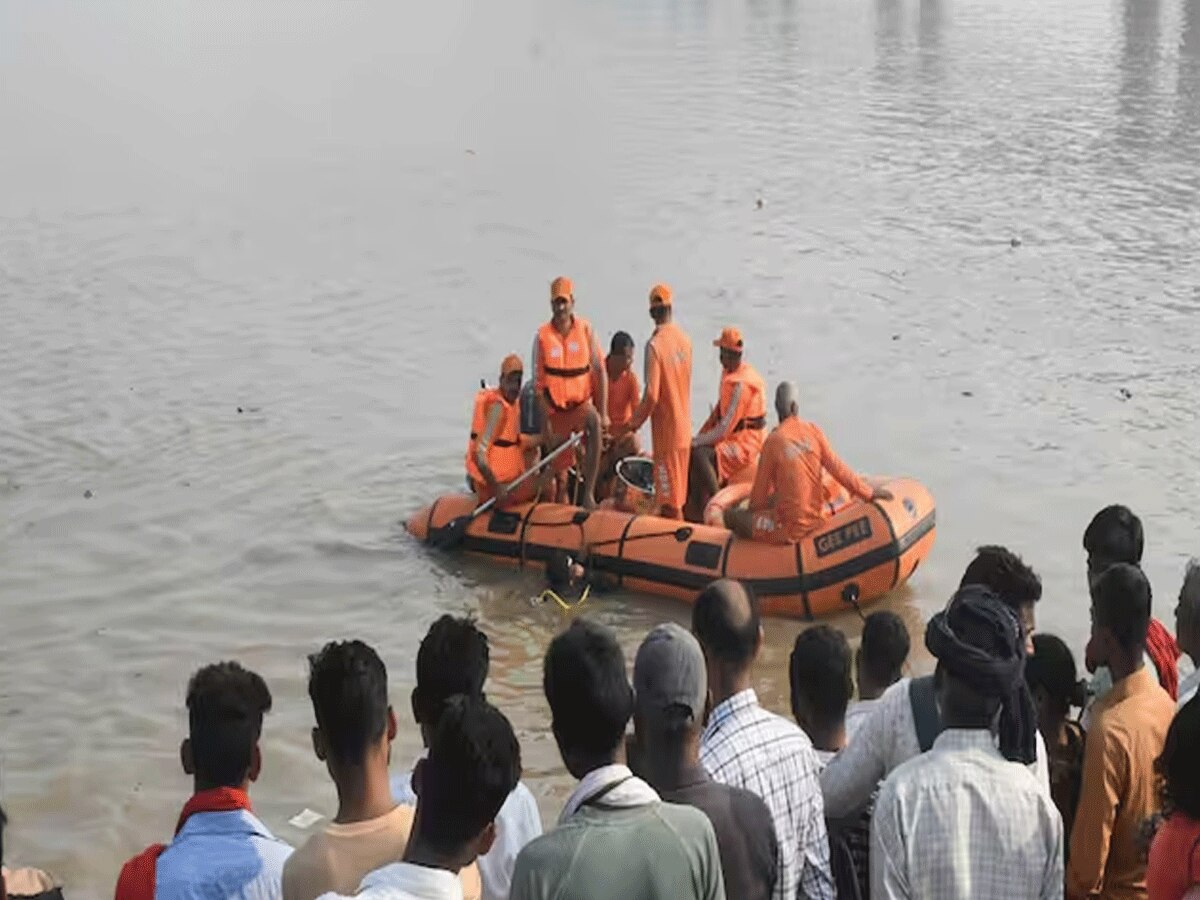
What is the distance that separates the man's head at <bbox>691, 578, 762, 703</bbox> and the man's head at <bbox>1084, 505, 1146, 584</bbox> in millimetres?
1533

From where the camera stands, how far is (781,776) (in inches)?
141

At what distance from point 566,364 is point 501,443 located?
0.63 metres

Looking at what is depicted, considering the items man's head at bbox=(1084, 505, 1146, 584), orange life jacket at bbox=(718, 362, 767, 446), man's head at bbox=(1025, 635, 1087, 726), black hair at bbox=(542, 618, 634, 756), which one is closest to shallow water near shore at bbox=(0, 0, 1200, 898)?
orange life jacket at bbox=(718, 362, 767, 446)

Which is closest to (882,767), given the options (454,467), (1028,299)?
(454,467)

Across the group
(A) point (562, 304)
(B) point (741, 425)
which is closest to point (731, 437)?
(B) point (741, 425)

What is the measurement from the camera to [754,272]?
1797cm

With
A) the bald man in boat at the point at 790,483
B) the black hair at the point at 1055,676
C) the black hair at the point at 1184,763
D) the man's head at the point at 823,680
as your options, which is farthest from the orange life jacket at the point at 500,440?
the black hair at the point at 1184,763

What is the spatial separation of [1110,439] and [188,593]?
6653 millimetres

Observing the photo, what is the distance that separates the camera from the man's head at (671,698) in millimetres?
3348

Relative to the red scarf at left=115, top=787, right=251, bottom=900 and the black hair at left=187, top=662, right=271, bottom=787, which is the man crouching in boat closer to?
the black hair at left=187, top=662, right=271, bottom=787

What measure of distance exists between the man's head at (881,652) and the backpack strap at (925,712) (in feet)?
4.18

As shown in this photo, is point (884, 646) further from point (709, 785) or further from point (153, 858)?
point (153, 858)

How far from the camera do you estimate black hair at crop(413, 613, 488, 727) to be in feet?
12.0

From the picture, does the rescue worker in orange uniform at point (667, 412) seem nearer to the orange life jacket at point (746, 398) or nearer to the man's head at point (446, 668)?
the orange life jacket at point (746, 398)
